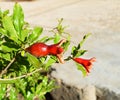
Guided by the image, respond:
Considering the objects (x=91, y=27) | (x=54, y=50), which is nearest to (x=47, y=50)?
(x=54, y=50)

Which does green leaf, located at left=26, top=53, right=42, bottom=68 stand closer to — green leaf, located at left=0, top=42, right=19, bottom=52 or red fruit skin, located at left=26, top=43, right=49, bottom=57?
red fruit skin, located at left=26, top=43, right=49, bottom=57

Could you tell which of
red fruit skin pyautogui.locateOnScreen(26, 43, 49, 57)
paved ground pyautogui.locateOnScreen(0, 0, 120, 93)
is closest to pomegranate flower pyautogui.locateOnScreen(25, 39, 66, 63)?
red fruit skin pyautogui.locateOnScreen(26, 43, 49, 57)

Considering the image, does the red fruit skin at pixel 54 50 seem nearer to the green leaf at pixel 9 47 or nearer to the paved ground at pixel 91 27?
the green leaf at pixel 9 47

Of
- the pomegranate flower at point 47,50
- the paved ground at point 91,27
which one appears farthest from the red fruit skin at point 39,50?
the paved ground at point 91,27

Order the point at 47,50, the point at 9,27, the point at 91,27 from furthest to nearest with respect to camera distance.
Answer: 1. the point at 91,27
2. the point at 9,27
3. the point at 47,50

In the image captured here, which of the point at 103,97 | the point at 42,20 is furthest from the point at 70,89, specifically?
the point at 42,20

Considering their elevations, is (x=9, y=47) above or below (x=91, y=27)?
above

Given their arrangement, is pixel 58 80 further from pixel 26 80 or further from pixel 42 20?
pixel 42 20

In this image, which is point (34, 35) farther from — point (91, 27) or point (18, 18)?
point (91, 27)
